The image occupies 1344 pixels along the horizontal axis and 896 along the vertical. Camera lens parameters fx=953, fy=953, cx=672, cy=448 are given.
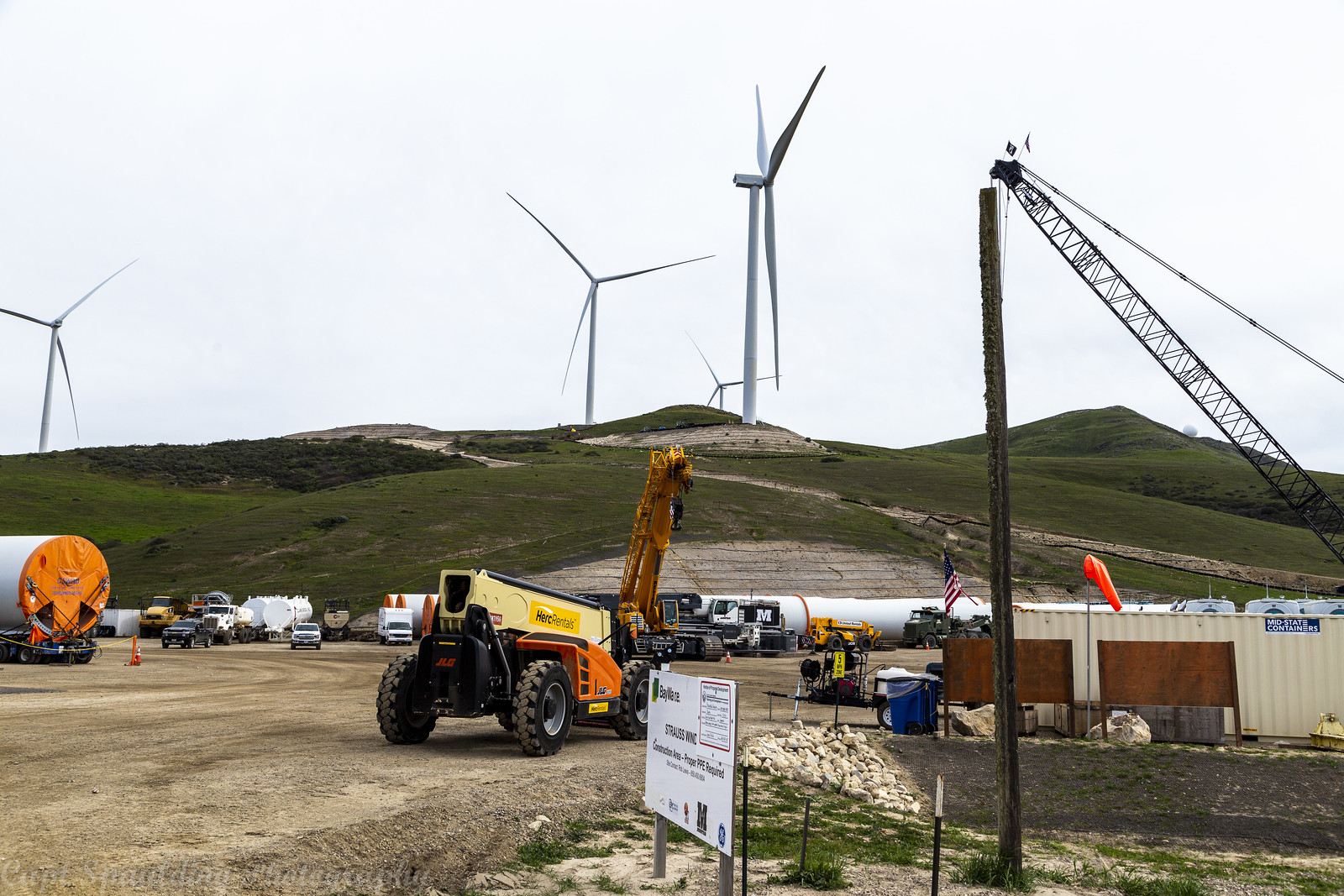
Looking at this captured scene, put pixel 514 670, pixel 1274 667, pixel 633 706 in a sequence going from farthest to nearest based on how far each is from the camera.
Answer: pixel 1274 667 → pixel 633 706 → pixel 514 670

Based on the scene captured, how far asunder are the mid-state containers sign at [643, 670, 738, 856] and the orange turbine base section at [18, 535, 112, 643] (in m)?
37.7

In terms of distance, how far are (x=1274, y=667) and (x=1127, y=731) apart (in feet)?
16.1

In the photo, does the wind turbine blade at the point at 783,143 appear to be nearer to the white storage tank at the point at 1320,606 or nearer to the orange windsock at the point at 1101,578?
the white storage tank at the point at 1320,606

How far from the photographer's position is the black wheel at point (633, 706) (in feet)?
65.8

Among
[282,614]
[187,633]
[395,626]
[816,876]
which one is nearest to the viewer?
[816,876]

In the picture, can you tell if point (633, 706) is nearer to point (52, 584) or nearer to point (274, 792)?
point (274, 792)

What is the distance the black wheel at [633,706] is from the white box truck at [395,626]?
137 ft

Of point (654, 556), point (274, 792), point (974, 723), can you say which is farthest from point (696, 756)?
point (654, 556)

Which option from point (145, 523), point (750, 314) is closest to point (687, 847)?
point (750, 314)

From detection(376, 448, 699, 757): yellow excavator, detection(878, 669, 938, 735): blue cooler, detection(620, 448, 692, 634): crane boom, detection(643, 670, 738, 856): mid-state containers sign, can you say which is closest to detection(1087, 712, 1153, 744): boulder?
detection(878, 669, 938, 735): blue cooler

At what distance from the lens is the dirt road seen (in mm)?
9453

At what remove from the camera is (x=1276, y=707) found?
22.6 m

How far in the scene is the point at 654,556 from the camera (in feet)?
108

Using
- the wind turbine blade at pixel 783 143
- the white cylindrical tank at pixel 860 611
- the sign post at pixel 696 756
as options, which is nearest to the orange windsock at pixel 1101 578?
the sign post at pixel 696 756
